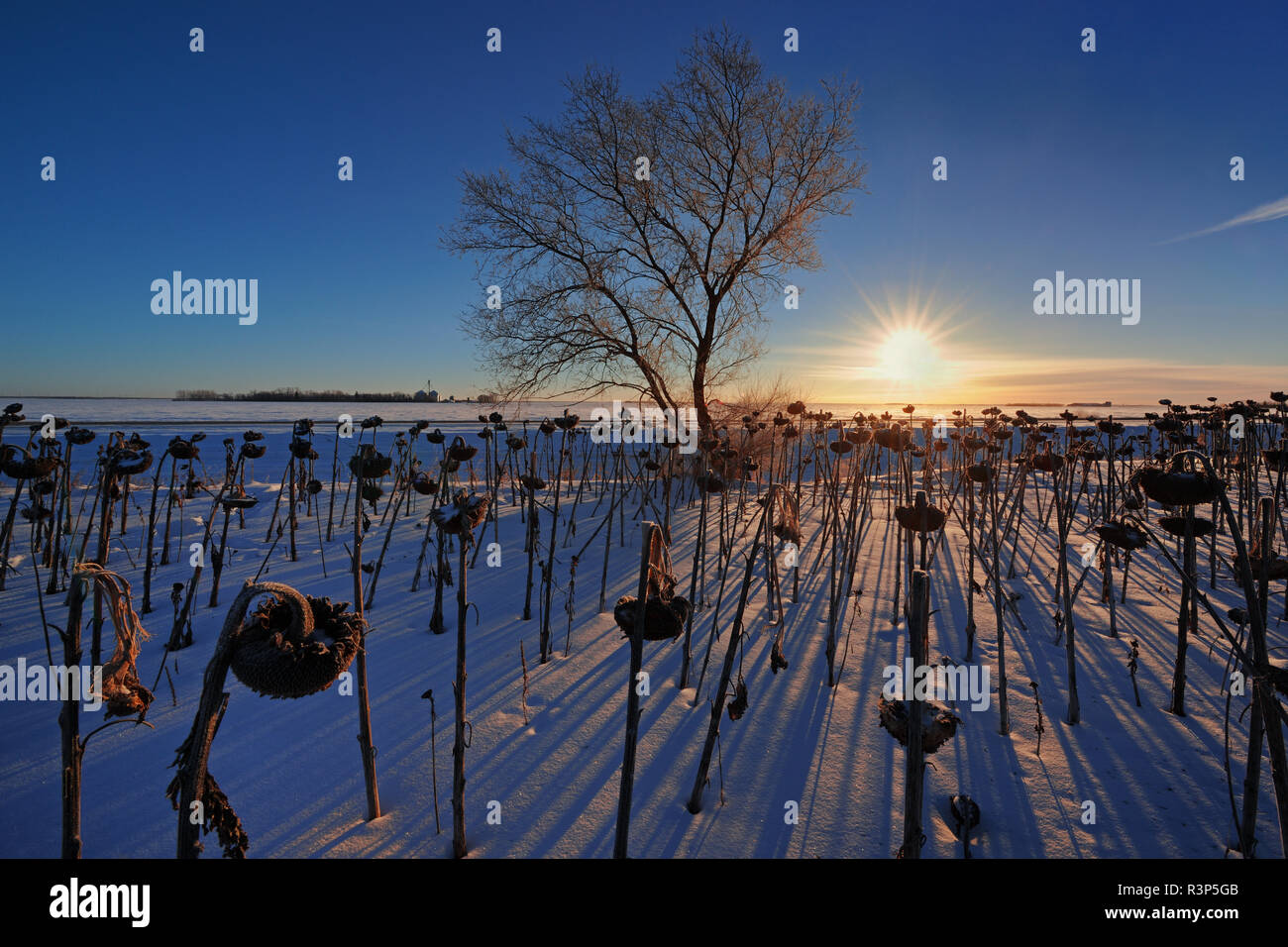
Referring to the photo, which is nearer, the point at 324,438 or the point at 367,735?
the point at 367,735

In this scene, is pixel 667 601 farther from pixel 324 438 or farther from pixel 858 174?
pixel 324 438

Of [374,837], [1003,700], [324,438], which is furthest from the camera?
[324,438]

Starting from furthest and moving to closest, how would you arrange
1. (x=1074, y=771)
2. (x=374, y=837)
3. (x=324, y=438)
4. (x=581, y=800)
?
(x=324, y=438) → (x=1074, y=771) → (x=581, y=800) → (x=374, y=837)

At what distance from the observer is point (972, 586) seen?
3.27m

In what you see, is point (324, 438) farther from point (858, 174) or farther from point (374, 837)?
point (374, 837)

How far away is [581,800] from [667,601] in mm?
1074

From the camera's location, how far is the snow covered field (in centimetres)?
186

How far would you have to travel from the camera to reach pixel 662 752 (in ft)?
7.67

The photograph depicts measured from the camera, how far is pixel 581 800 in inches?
79.7

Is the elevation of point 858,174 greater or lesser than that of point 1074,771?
greater

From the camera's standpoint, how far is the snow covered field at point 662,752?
1.86 metres
